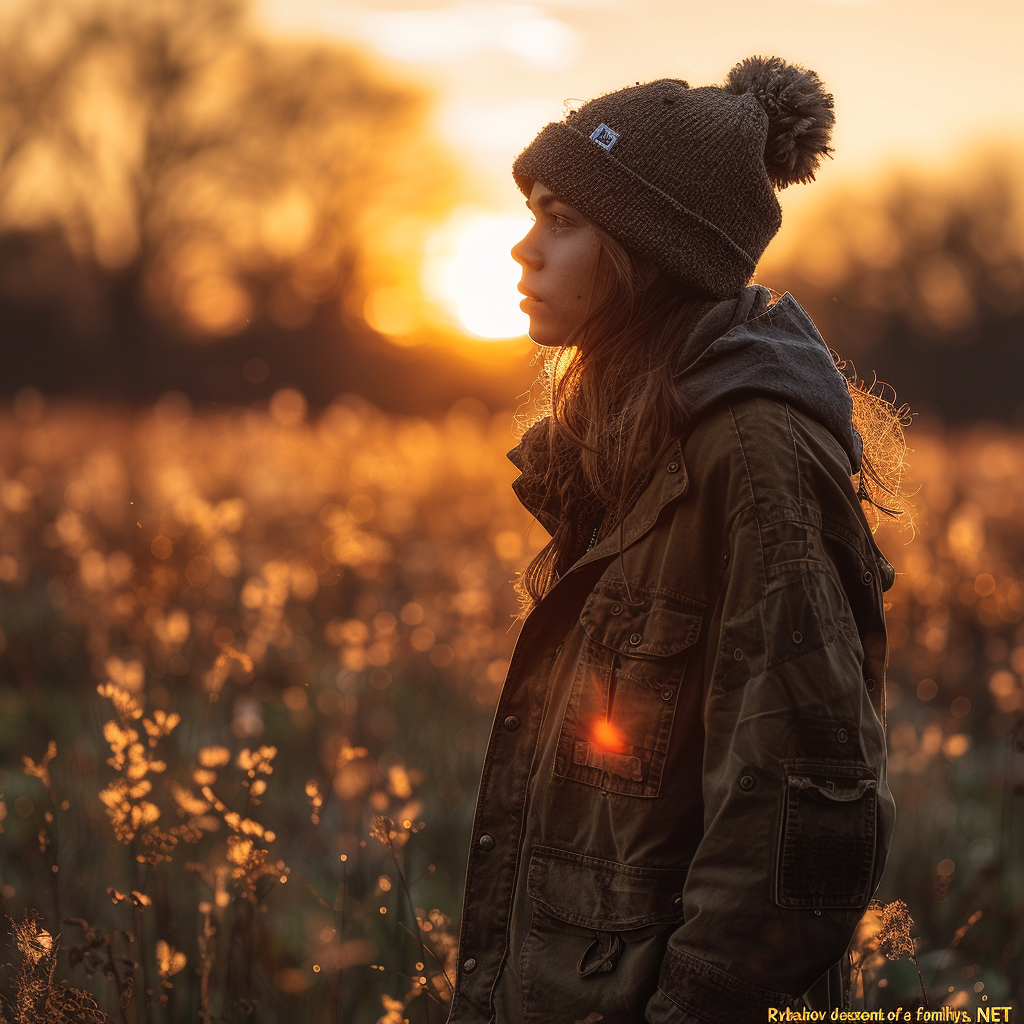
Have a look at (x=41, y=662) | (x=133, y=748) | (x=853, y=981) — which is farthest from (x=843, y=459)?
(x=41, y=662)

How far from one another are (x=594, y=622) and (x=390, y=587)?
5074mm

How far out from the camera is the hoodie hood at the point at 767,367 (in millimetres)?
1477

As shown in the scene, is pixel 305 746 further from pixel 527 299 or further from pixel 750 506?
pixel 750 506

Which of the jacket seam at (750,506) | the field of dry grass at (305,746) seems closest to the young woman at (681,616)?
the jacket seam at (750,506)

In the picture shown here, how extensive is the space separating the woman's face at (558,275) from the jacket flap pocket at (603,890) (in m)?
0.86

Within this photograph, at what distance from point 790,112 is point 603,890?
136 cm

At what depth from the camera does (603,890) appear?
4.84ft

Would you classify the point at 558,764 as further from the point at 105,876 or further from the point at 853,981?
the point at 105,876

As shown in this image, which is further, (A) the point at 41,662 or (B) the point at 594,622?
(A) the point at 41,662

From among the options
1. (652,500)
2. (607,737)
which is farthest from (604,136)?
(607,737)

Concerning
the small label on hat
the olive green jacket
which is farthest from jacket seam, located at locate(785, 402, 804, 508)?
the small label on hat

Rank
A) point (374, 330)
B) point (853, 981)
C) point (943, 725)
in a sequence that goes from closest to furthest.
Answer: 1. point (853, 981)
2. point (943, 725)
3. point (374, 330)

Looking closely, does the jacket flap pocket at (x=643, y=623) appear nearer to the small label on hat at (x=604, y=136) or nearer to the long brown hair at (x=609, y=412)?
the long brown hair at (x=609, y=412)

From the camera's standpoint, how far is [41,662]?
5012 mm
